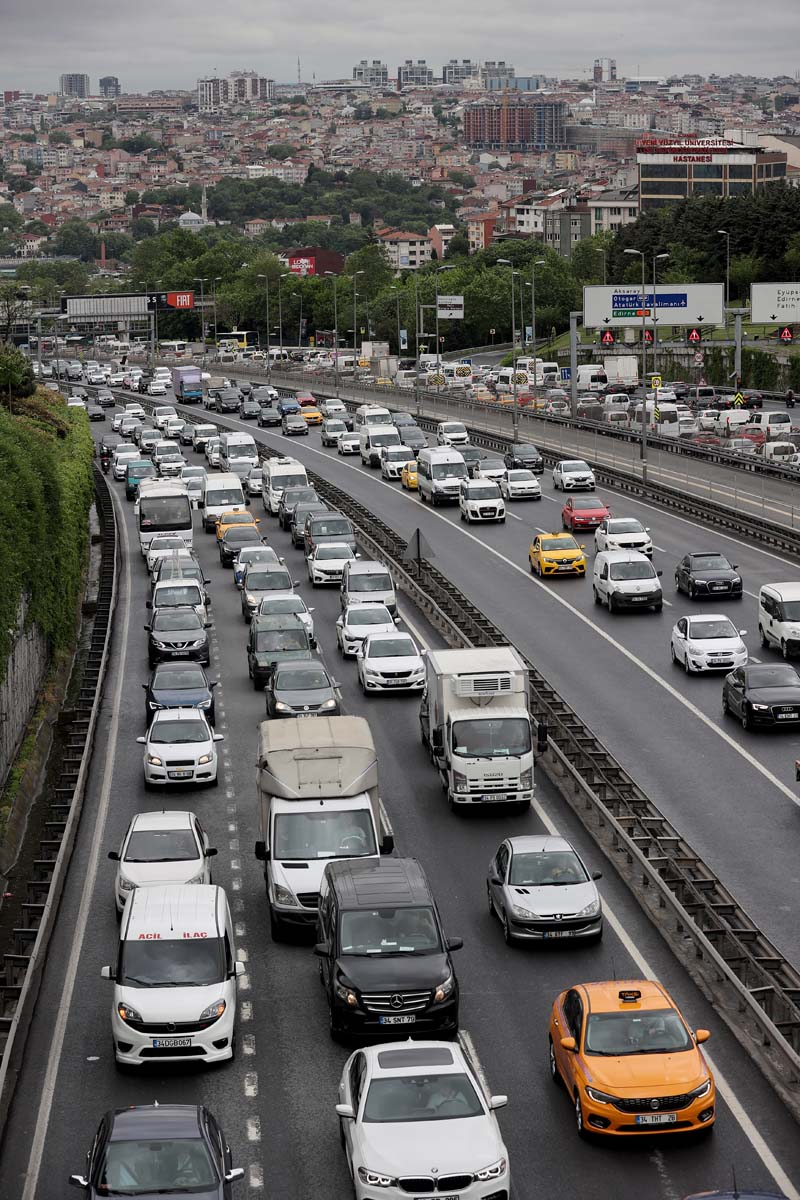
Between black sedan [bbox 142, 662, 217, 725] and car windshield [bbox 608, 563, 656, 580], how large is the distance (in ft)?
45.1

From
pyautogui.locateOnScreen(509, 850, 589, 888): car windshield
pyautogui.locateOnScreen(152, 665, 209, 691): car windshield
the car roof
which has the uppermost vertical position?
the car roof

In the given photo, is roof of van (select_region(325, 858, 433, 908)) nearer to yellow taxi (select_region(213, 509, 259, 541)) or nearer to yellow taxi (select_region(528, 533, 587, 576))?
yellow taxi (select_region(528, 533, 587, 576))

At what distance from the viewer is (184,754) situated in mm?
33312

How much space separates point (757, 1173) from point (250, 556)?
3769 centimetres

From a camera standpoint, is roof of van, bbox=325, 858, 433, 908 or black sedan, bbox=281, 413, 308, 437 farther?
black sedan, bbox=281, 413, 308, 437

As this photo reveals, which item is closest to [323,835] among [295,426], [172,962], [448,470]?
[172,962]

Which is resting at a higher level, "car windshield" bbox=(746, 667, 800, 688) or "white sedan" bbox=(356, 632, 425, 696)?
"car windshield" bbox=(746, 667, 800, 688)

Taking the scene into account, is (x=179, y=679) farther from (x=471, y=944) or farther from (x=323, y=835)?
(x=471, y=944)

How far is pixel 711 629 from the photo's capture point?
41.3m

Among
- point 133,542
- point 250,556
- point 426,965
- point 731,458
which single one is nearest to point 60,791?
point 426,965

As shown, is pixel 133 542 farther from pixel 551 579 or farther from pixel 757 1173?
A: pixel 757 1173

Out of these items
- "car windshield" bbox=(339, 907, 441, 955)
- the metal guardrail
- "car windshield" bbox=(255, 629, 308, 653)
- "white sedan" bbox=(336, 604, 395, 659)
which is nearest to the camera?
the metal guardrail

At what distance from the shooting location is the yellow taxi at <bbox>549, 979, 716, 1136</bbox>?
17984 millimetres

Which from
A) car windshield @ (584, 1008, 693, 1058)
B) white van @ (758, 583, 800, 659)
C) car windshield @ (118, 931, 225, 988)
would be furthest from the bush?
car windshield @ (584, 1008, 693, 1058)
